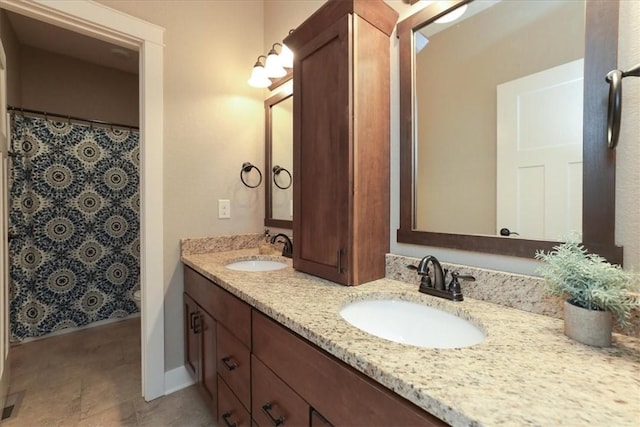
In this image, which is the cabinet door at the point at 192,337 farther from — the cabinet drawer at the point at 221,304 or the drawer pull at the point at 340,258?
the drawer pull at the point at 340,258

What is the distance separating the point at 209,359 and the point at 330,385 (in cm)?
99

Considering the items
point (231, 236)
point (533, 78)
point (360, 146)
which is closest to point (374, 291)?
point (360, 146)

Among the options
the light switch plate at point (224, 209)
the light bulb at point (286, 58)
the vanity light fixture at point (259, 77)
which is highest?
the light bulb at point (286, 58)

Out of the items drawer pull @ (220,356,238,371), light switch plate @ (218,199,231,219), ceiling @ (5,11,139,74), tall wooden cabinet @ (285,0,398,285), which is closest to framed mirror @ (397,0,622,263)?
tall wooden cabinet @ (285,0,398,285)

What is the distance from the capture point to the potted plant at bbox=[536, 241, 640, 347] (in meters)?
0.62

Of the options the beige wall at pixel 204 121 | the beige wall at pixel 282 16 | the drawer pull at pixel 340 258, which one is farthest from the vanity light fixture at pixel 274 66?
the drawer pull at pixel 340 258

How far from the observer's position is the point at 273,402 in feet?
2.99

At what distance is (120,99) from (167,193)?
2.32 meters

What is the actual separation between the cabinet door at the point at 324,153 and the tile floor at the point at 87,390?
1.14 meters

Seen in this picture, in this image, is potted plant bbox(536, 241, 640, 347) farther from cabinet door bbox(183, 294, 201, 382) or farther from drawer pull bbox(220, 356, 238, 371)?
A: cabinet door bbox(183, 294, 201, 382)

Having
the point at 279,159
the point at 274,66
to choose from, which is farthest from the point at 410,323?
the point at 274,66

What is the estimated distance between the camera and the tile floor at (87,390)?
151 centimetres

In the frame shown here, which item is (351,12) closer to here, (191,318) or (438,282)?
(438,282)

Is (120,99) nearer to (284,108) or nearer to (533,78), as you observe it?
(284,108)
